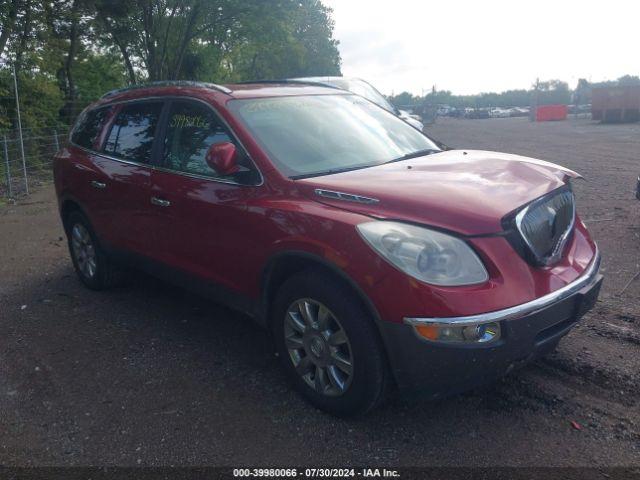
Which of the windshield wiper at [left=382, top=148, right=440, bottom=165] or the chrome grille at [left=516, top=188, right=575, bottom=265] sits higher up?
the windshield wiper at [left=382, top=148, right=440, bottom=165]

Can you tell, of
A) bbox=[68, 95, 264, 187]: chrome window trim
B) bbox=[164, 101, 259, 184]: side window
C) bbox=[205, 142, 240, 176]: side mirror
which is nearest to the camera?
bbox=[205, 142, 240, 176]: side mirror

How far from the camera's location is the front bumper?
3.01 metres

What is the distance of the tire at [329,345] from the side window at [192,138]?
0.94 meters

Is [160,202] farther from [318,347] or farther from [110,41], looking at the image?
[110,41]

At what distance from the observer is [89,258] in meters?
6.04

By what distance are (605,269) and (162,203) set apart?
406 cm

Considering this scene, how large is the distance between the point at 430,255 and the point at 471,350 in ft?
1.62

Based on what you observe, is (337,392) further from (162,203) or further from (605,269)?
(605,269)

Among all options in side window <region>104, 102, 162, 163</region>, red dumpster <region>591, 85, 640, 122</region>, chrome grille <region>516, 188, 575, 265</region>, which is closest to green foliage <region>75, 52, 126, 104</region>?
side window <region>104, 102, 162, 163</region>

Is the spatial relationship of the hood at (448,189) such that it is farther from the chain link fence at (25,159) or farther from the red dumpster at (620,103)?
the red dumpster at (620,103)

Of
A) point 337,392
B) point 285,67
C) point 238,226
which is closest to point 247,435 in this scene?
point 337,392

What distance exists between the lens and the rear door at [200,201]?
3.97 m

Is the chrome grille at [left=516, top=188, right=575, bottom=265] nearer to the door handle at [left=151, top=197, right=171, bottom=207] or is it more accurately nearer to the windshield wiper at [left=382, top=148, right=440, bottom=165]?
the windshield wiper at [left=382, top=148, right=440, bottom=165]

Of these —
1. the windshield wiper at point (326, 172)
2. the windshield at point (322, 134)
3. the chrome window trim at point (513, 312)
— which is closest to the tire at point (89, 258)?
the windshield at point (322, 134)
